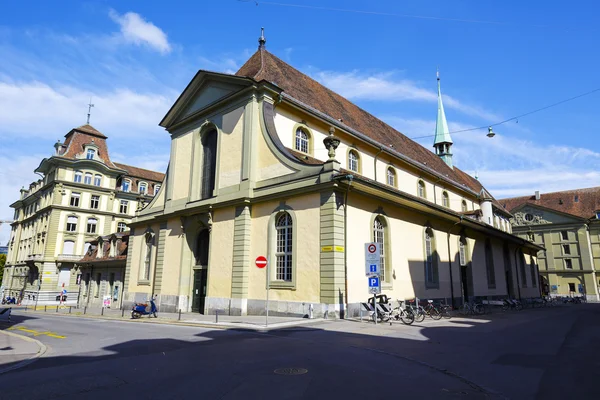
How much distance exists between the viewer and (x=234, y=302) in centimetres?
1905

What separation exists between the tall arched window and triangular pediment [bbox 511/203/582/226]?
57081 millimetres

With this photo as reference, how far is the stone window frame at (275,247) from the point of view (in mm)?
17328

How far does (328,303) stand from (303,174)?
5684 millimetres

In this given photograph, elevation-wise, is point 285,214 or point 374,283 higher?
point 285,214

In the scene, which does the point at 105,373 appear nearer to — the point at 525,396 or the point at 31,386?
the point at 31,386

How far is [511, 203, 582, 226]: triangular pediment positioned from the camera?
195 ft

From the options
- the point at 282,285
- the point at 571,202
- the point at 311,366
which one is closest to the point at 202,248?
the point at 282,285

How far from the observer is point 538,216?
62250mm

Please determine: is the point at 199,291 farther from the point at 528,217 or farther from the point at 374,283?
the point at 528,217

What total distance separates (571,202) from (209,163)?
61.6 meters

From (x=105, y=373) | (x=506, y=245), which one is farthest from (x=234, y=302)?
(x=506, y=245)

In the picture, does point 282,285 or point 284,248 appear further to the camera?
point 284,248

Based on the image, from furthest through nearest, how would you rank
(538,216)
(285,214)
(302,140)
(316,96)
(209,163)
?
(538,216)
(316,96)
(209,163)
(302,140)
(285,214)

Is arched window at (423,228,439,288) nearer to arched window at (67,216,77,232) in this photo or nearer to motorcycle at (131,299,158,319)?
motorcycle at (131,299,158,319)
